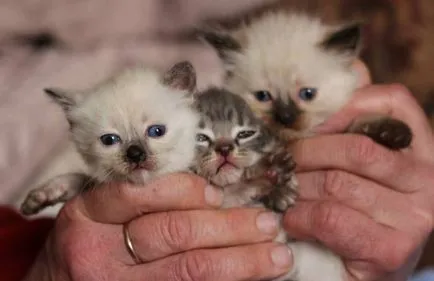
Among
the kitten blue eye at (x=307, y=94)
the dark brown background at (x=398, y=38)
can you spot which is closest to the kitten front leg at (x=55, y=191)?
the kitten blue eye at (x=307, y=94)

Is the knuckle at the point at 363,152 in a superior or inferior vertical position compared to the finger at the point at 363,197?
superior

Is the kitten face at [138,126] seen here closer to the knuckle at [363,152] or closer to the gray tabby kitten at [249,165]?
the gray tabby kitten at [249,165]

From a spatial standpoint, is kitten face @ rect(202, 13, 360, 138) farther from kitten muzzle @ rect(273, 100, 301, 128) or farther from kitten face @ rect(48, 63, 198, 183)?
kitten face @ rect(48, 63, 198, 183)

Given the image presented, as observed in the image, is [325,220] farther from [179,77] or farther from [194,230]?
[179,77]

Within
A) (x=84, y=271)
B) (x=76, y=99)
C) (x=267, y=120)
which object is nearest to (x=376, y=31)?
(x=267, y=120)

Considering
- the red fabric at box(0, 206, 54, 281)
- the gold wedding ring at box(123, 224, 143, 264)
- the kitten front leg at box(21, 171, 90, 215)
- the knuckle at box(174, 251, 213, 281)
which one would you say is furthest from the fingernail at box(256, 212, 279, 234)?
the red fabric at box(0, 206, 54, 281)

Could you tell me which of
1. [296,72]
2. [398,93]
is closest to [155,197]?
[296,72]
